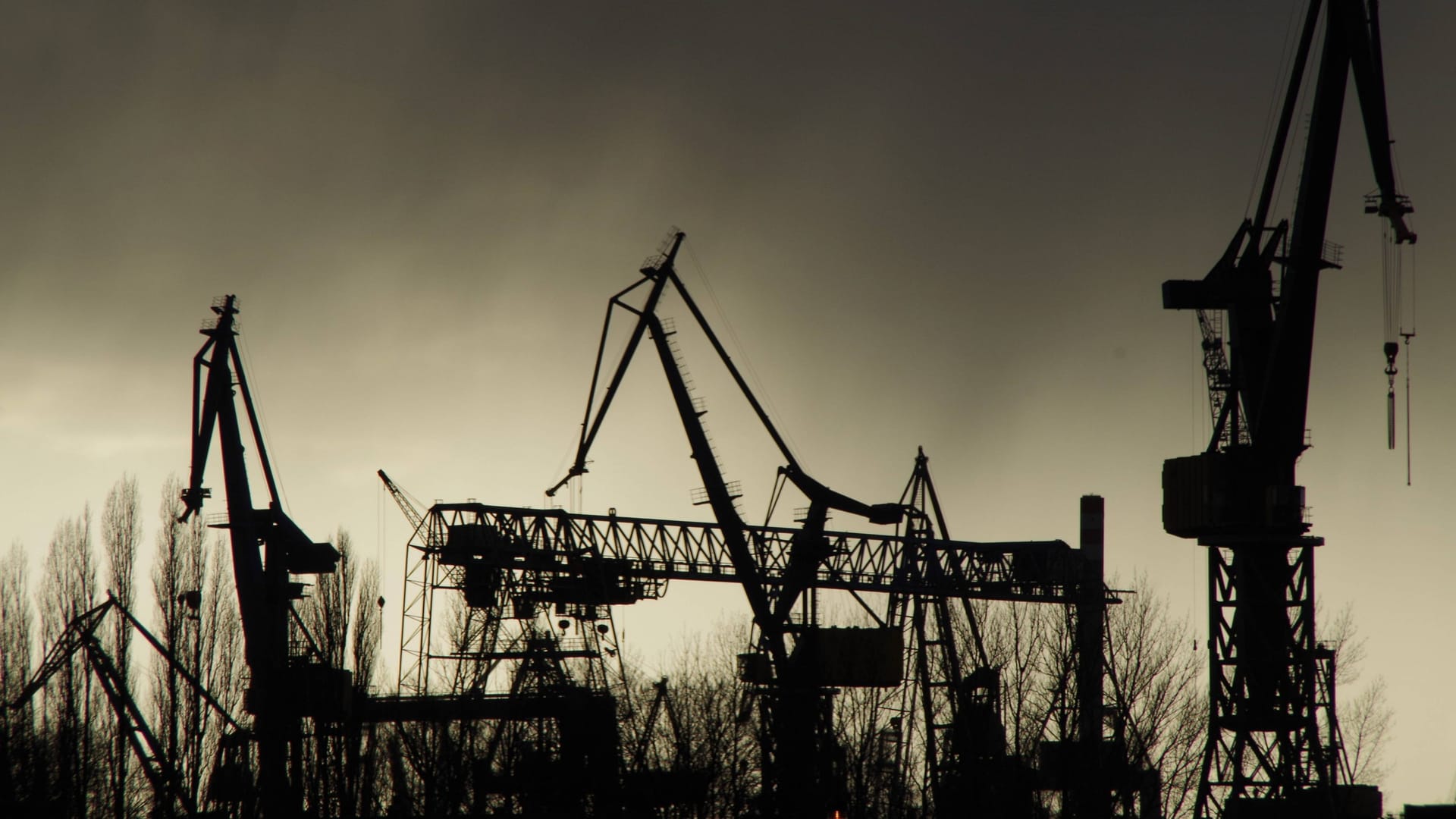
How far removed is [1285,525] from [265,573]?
32.7m

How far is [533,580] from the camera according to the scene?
7481 centimetres

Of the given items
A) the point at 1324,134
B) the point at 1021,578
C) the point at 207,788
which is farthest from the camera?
the point at 1021,578

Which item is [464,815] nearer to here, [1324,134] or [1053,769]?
[1053,769]

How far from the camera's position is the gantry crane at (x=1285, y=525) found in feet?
205

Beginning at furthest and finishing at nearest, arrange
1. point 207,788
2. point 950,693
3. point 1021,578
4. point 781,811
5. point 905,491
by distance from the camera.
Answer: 1. point 905,491
2. point 1021,578
3. point 950,693
4. point 781,811
5. point 207,788

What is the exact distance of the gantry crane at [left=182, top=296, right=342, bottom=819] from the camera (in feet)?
215

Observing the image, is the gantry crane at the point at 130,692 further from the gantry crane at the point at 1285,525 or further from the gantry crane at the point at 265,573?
the gantry crane at the point at 1285,525

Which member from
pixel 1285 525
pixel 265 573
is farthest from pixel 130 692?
pixel 1285 525

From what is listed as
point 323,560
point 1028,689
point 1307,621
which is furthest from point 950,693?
point 323,560

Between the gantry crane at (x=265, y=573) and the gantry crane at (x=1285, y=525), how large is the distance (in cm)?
2720

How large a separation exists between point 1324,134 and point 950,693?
25558 mm

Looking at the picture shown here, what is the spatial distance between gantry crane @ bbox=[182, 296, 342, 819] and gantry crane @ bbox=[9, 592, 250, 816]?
1.14m

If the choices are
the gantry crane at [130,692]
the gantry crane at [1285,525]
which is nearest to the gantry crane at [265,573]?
the gantry crane at [130,692]

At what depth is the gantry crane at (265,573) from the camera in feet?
215
